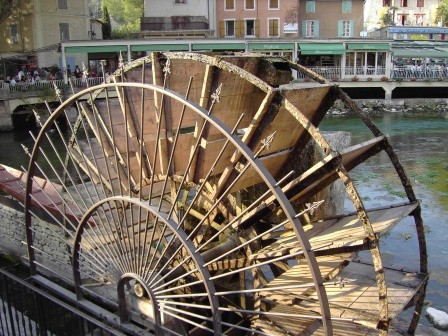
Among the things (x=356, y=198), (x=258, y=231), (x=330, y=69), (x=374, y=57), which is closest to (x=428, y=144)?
(x=330, y=69)

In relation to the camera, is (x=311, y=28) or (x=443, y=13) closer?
(x=311, y=28)

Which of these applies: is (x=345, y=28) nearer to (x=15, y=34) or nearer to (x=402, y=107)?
(x=402, y=107)

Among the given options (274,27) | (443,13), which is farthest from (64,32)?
(443,13)

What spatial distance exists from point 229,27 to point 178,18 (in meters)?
4.42

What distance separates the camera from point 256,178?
5656 mm

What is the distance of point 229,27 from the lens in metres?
36.5

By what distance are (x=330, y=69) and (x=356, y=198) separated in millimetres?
27828

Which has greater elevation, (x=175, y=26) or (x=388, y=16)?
(x=388, y=16)

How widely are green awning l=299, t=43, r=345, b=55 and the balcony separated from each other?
250 inches

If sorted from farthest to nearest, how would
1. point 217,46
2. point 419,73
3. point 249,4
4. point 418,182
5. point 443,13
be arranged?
1. point 443,13
2. point 249,4
3. point 419,73
4. point 217,46
5. point 418,182

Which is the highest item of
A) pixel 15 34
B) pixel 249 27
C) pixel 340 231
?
pixel 249 27

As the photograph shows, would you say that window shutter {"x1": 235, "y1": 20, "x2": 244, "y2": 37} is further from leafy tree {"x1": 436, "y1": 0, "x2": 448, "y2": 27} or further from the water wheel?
the water wheel

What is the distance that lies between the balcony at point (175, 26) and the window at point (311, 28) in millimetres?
8199

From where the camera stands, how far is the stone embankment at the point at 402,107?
92.0 feet
